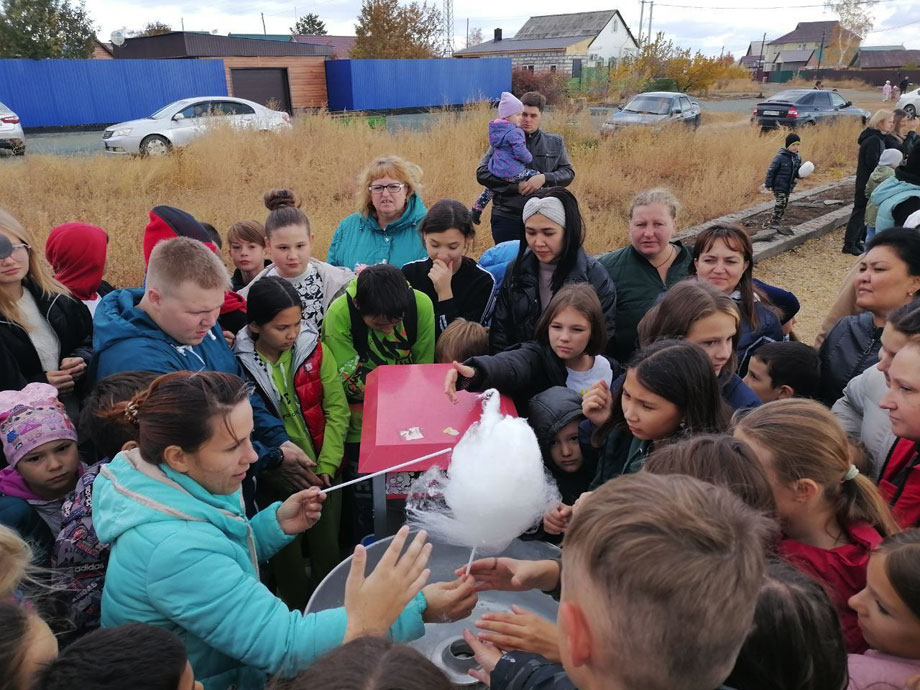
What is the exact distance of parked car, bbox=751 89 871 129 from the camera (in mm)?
17172

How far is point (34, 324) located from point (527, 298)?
7.68 ft

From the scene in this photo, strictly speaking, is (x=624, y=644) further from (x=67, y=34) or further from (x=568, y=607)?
(x=67, y=34)

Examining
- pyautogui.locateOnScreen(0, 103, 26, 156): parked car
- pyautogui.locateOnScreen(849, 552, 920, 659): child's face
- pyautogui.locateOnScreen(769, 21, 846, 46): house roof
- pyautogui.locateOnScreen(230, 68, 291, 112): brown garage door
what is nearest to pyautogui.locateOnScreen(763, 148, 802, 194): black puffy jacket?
pyautogui.locateOnScreen(849, 552, 920, 659): child's face

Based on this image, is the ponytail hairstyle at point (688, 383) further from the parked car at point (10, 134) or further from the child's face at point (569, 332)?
the parked car at point (10, 134)

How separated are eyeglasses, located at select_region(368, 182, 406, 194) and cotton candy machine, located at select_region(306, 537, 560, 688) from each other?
255cm

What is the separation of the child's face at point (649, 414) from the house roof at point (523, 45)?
2168 inches

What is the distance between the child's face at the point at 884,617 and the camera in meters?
1.32

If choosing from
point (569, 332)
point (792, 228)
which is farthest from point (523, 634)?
point (792, 228)

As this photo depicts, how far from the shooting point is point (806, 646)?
3.76ft

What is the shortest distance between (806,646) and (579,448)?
1299 mm

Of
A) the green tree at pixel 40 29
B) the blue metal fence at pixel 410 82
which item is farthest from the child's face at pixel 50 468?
the green tree at pixel 40 29

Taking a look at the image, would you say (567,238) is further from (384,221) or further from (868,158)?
(868,158)

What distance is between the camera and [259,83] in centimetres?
2703

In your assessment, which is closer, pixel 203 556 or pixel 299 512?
pixel 203 556
